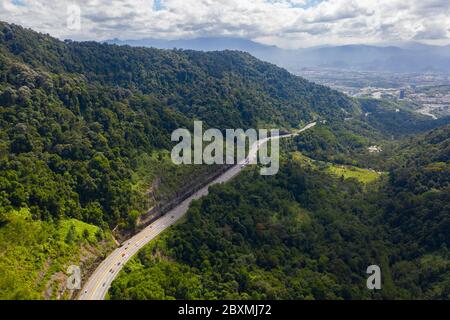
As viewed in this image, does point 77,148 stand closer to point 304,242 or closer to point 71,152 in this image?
point 71,152

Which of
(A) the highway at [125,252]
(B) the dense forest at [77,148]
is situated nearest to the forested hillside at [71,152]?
(B) the dense forest at [77,148]

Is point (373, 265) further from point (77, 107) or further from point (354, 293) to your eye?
point (77, 107)

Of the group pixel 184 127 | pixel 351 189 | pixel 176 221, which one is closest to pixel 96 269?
pixel 176 221

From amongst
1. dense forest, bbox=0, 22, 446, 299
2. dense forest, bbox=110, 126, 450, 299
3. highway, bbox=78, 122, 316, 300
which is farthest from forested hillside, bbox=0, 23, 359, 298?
dense forest, bbox=110, 126, 450, 299

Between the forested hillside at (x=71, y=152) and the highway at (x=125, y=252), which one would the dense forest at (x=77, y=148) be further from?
the highway at (x=125, y=252)

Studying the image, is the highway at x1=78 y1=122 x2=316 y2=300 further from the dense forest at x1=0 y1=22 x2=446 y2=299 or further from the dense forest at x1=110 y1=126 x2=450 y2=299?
the dense forest at x1=0 y1=22 x2=446 y2=299
